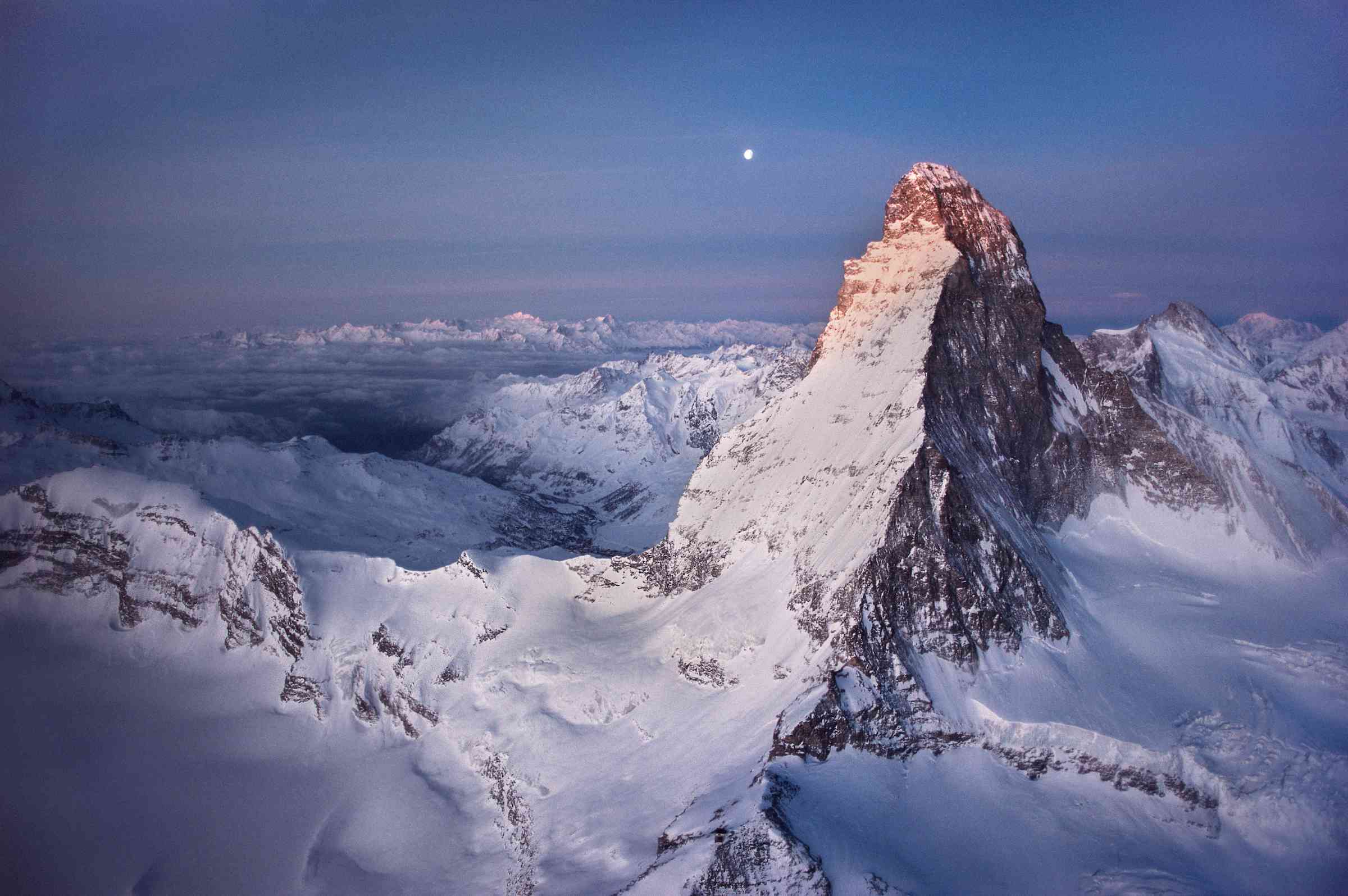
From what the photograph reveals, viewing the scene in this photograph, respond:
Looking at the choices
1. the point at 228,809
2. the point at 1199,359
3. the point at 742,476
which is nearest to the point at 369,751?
the point at 228,809

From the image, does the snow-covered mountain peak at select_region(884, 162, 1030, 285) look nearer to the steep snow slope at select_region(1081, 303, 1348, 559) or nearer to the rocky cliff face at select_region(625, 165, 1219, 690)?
the rocky cliff face at select_region(625, 165, 1219, 690)

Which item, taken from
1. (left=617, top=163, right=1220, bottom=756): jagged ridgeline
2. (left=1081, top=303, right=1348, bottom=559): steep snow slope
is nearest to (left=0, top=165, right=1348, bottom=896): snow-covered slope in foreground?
(left=617, top=163, right=1220, bottom=756): jagged ridgeline

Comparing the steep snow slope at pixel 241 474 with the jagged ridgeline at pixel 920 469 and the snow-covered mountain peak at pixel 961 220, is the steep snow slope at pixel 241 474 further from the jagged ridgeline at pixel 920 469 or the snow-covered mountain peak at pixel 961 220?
the snow-covered mountain peak at pixel 961 220

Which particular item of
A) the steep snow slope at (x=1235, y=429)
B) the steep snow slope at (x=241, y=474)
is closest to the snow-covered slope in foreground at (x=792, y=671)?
the steep snow slope at (x=1235, y=429)

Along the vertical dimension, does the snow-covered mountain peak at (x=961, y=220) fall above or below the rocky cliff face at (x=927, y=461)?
above

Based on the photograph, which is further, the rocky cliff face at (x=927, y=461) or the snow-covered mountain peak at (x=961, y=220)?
the snow-covered mountain peak at (x=961, y=220)

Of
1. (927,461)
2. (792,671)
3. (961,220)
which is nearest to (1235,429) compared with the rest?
(961,220)

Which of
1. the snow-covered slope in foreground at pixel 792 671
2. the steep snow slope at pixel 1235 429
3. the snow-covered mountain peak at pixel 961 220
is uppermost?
the snow-covered mountain peak at pixel 961 220
